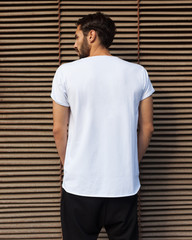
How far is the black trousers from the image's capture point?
134 cm

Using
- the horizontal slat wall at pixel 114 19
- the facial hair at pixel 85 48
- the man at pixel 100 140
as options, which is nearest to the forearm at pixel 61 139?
the man at pixel 100 140

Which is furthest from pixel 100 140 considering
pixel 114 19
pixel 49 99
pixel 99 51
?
pixel 114 19

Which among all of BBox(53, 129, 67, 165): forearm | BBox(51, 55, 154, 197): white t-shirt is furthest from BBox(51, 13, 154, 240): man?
BBox(53, 129, 67, 165): forearm

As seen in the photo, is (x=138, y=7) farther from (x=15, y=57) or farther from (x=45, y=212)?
(x=45, y=212)

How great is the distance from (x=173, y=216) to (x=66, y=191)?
1.32 meters

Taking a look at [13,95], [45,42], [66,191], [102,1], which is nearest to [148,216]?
[66,191]

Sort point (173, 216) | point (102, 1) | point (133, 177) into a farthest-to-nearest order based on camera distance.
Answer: point (173, 216) → point (102, 1) → point (133, 177)

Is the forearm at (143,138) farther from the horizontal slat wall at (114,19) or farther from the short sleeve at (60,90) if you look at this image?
the horizontal slat wall at (114,19)

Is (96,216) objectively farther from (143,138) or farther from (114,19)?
(114,19)

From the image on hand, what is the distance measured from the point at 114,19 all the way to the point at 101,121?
3.94ft

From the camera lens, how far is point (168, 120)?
216cm

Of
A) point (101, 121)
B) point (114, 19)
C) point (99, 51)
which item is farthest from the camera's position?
point (114, 19)

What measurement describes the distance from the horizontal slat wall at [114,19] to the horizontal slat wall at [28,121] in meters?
0.09

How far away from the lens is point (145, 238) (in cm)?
224
